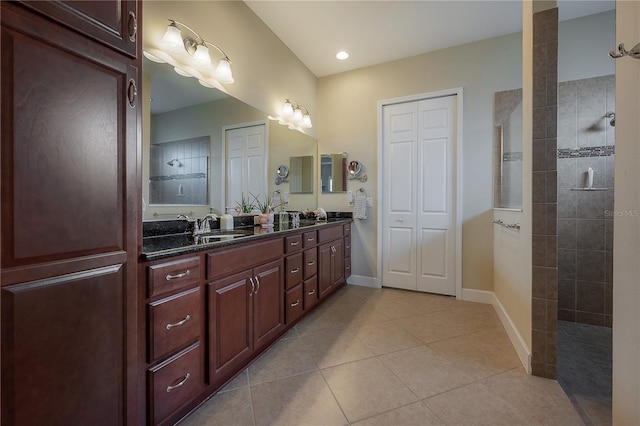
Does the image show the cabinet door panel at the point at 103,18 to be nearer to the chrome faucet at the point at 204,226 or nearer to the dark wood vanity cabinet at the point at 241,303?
the dark wood vanity cabinet at the point at 241,303

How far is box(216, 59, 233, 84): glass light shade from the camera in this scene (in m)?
2.01

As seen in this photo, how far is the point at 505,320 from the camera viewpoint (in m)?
2.27

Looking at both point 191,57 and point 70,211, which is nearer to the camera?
point 70,211

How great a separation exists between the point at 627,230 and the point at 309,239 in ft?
6.31

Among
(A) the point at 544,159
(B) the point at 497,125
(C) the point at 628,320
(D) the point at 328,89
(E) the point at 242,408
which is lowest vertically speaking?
(E) the point at 242,408

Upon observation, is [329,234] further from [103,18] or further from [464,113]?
[103,18]

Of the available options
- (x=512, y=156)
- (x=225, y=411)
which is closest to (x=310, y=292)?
(x=225, y=411)

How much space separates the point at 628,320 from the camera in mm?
874

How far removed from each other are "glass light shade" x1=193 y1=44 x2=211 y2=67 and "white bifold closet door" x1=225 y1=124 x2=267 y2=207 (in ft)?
1.69

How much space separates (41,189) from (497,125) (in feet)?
11.5

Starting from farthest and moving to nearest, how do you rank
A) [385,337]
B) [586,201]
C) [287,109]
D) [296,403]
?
[287,109] → [586,201] → [385,337] → [296,403]

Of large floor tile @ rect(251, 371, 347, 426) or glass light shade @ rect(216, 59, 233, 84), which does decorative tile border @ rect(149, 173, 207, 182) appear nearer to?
glass light shade @ rect(216, 59, 233, 84)

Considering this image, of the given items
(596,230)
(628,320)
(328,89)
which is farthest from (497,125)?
(628,320)

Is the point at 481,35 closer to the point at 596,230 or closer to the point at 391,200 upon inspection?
the point at 391,200
